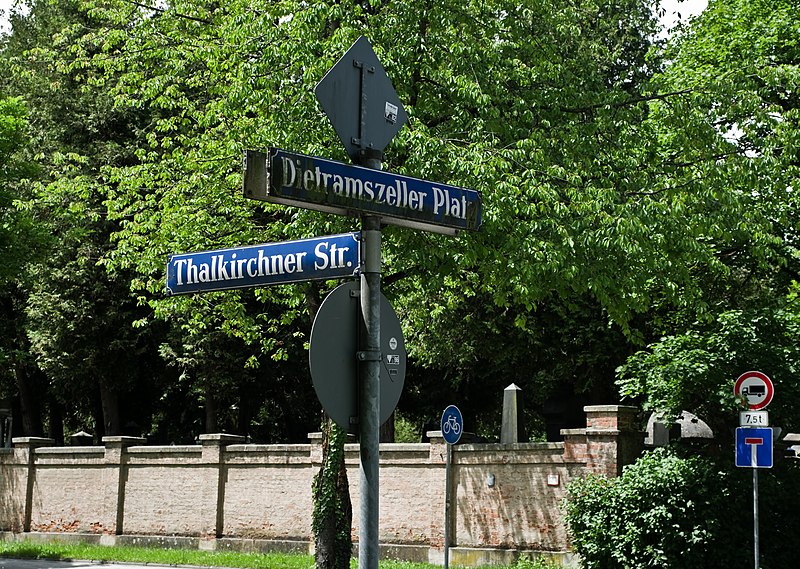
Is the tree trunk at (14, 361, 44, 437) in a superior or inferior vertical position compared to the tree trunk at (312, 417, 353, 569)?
superior

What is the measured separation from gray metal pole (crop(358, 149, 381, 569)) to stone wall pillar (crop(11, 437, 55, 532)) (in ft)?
87.2

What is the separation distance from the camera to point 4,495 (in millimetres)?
29781

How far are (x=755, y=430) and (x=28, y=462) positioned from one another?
2108 centimetres

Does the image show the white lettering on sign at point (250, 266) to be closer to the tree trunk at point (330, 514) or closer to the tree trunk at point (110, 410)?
the tree trunk at point (330, 514)

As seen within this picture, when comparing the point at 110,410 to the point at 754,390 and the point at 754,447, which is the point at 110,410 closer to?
the point at 754,390

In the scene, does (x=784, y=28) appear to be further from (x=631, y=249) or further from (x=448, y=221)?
(x=448, y=221)

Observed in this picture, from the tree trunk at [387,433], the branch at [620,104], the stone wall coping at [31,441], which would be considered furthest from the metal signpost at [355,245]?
the stone wall coping at [31,441]

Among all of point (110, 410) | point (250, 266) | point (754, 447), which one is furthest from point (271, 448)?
point (250, 266)

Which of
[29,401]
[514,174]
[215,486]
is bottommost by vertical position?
[215,486]

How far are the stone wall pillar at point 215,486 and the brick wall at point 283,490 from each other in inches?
1.0

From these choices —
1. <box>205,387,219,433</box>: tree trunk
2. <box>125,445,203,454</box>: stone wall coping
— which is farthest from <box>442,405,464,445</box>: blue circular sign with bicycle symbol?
<box>205,387,219,433</box>: tree trunk

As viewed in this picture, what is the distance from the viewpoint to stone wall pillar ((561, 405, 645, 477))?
19.0m

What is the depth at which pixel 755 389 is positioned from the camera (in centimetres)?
1542

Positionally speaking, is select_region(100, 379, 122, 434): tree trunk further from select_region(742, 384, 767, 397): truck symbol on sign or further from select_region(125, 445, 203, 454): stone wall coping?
select_region(742, 384, 767, 397): truck symbol on sign
